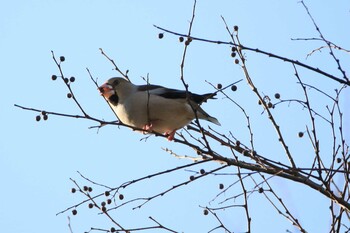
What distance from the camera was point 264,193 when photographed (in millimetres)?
4488

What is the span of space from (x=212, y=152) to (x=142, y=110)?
199 centimetres

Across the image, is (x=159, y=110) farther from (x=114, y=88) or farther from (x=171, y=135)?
(x=114, y=88)

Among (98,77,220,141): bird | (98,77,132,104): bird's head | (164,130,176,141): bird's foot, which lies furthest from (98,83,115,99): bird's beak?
(164,130,176,141): bird's foot

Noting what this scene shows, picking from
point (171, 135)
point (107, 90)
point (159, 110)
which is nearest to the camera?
point (171, 135)

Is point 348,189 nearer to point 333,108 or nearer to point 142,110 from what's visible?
point 333,108

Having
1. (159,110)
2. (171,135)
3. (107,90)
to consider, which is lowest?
(171,135)

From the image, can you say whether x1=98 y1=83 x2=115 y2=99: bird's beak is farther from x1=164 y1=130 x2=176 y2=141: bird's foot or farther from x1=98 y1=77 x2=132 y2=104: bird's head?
x1=164 y1=130 x2=176 y2=141: bird's foot

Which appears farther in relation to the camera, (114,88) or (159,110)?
(114,88)

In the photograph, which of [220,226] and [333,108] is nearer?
[220,226]

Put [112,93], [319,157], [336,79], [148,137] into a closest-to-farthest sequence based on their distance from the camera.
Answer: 1. [336,79]
2. [319,157]
3. [148,137]
4. [112,93]

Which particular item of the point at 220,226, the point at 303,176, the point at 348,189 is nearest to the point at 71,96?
the point at 220,226

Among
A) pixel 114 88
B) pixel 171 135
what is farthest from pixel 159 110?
pixel 114 88

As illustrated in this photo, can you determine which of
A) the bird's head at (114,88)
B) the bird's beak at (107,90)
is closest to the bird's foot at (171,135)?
the bird's head at (114,88)

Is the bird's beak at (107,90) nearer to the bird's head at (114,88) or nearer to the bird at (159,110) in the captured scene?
the bird's head at (114,88)
